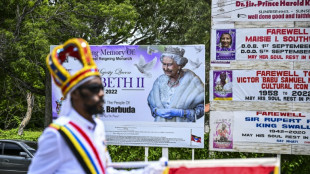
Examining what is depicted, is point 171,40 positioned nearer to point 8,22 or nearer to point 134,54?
point 8,22

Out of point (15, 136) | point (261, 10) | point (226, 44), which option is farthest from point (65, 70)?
point (15, 136)

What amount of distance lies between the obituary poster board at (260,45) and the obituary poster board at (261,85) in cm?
26

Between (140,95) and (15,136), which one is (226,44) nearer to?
(140,95)

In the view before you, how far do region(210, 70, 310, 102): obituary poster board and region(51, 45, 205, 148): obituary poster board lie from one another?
65 centimetres

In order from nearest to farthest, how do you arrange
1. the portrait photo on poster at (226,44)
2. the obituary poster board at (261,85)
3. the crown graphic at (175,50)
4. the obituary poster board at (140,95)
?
1. the obituary poster board at (261,85)
2. the portrait photo on poster at (226,44)
3. the obituary poster board at (140,95)
4. the crown graphic at (175,50)

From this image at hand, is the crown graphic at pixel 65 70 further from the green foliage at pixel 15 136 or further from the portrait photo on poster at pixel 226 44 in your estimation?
the green foliage at pixel 15 136

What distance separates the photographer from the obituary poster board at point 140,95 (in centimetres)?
1084

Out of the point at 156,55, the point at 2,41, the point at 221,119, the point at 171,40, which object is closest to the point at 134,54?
the point at 156,55

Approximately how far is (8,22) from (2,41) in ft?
5.98

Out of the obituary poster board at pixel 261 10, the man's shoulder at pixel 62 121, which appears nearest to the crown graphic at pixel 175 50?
the obituary poster board at pixel 261 10

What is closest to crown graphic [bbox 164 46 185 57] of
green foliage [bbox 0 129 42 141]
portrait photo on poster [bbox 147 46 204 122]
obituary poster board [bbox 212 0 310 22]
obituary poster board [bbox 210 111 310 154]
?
portrait photo on poster [bbox 147 46 204 122]

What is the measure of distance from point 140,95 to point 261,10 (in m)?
3.08

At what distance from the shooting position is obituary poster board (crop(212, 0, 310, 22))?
993 centimetres

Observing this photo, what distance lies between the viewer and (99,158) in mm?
3695
